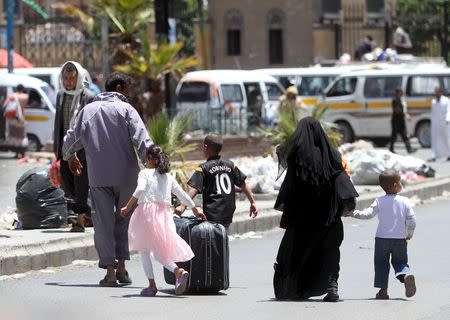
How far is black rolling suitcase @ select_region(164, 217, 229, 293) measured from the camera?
11562 mm

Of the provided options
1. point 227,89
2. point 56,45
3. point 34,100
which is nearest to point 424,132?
point 227,89

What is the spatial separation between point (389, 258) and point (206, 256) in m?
1.42

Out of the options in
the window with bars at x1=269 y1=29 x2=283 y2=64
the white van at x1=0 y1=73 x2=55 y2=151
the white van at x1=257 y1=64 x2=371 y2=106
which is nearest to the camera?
the white van at x1=0 y1=73 x2=55 y2=151

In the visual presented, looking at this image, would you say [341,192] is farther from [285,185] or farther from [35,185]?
[35,185]

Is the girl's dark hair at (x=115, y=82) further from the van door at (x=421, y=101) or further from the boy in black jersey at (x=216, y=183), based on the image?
the van door at (x=421, y=101)

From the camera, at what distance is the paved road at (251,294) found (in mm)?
10375

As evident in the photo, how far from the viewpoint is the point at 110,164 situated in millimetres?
11977

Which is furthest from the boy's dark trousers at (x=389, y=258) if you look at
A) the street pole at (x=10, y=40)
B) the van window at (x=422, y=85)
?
the van window at (x=422, y=85)

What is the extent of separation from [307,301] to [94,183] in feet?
6.64

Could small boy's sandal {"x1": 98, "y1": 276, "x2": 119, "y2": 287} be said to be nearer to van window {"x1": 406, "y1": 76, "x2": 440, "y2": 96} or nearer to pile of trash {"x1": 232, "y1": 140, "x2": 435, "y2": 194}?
pile of trash {"x1": 232, "y1": 140, "x2": 435, "y2": 194}

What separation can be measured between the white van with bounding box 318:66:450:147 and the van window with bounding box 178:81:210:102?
361 centimetres

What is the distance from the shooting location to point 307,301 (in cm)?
1118

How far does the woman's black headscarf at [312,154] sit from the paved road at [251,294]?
36.8 inches

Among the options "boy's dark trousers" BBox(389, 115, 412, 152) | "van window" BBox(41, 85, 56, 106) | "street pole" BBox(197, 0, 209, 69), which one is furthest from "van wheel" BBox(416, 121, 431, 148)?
"street pole" BBox(197, 0, 209, 69)
